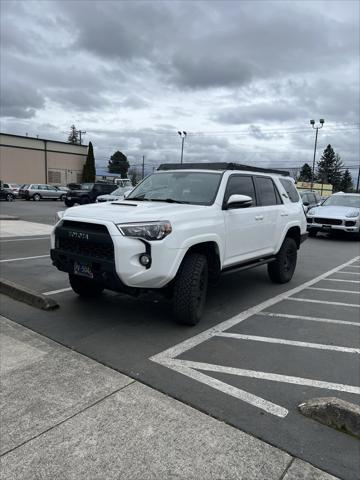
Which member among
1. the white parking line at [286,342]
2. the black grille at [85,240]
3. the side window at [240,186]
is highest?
the side window at [240,186]

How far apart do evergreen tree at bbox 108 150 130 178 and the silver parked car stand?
212 feet

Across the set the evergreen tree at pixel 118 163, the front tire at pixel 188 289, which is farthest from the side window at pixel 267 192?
the evergreen tree at pixel 118 163

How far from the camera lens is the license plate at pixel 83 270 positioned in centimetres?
454

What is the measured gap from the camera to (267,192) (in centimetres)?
674

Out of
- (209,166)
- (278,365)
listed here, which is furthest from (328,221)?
(278,365)

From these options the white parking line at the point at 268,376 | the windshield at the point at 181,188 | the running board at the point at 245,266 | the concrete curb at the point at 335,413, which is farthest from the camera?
the running board at the point at 245,266

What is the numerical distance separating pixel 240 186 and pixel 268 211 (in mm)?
809

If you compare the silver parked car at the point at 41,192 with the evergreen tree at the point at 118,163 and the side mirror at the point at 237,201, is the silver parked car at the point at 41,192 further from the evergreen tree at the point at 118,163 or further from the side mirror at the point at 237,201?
the evergreen tree at the point at 118,163

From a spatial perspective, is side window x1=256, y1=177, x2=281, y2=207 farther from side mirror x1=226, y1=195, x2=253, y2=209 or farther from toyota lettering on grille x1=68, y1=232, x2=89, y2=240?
toyota lettering on grille x1=68, y1=232, x2=89, y2=240

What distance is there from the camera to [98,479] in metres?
2.37

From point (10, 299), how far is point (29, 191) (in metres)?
31.6

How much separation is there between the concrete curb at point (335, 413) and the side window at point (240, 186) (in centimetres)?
292

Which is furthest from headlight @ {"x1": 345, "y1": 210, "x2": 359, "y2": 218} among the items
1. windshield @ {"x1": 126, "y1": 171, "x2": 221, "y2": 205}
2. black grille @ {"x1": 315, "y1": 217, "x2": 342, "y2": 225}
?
windshield @ {"x1": 126, "y1": 171, "x2": 221, "y2": 205}

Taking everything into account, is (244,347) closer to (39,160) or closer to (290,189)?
(290,189)
